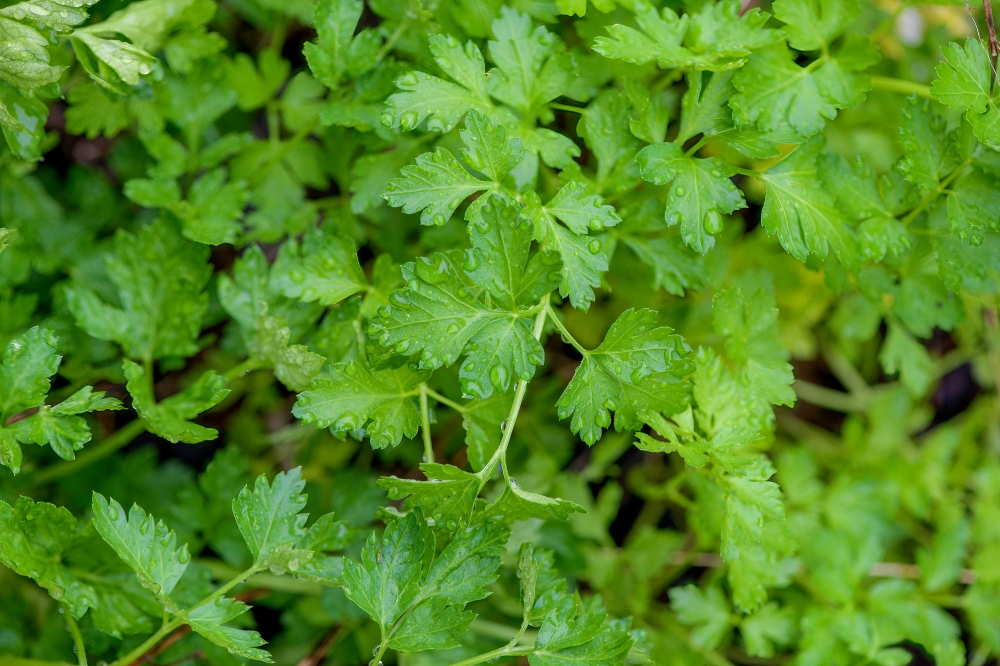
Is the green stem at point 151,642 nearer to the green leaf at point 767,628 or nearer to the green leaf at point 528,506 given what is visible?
the green leaf at point 528,506

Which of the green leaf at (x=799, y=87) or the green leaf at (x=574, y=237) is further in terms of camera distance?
the green leaf at (x=799, y=87)

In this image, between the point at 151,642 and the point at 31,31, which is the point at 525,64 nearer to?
the point at 31,31

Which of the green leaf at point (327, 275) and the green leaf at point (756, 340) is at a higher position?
the green leaf at point (327, 275)

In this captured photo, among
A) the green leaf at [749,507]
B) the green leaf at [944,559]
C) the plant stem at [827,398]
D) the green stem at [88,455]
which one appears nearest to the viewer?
the green leaf at [749,507]

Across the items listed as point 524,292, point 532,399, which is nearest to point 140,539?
point 524,292

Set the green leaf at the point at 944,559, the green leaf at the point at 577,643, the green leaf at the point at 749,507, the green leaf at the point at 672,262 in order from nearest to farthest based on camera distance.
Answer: the green leaf at the point at 577,643, the green leaf at the point at 749,507, the green leaf at the point at 672,262, the green leaf at the point at 944,559

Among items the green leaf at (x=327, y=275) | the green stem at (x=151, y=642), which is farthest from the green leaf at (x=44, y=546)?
the green leaf at (x=327, y=275)

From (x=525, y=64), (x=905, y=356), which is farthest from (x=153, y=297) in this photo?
(x=905, y=356)
